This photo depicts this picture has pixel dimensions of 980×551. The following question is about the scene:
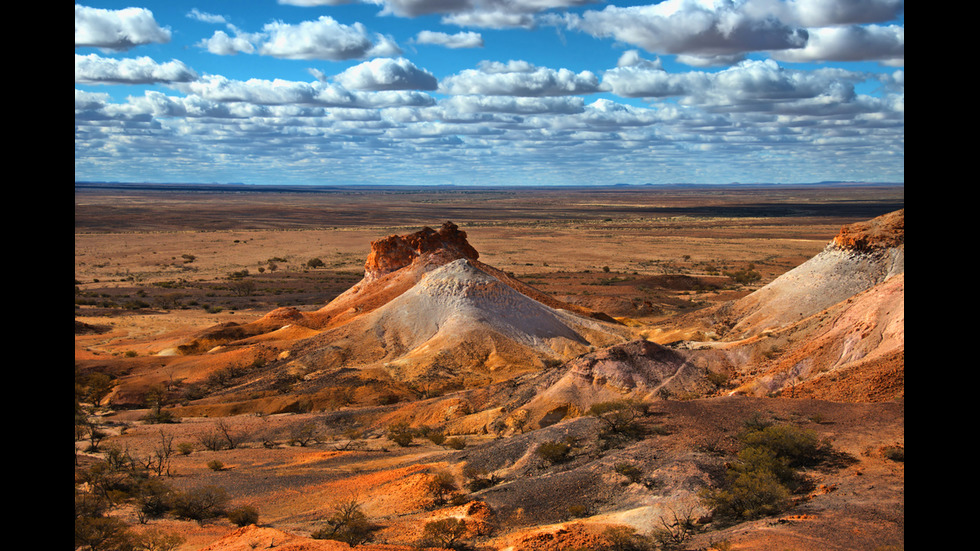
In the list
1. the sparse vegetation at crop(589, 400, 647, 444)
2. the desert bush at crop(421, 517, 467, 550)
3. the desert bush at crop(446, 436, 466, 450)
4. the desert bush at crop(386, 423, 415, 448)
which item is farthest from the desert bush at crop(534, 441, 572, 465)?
the desert bush at crop(386, 423, 415, 448)

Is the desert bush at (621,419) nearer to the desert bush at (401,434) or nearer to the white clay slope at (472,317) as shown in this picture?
the desert bush at (401,434)

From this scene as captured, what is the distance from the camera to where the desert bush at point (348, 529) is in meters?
10.7

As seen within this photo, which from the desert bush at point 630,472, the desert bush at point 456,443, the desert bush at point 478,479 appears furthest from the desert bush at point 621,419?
the desert bush at point 456,443

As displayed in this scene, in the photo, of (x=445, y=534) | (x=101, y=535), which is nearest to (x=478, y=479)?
(x=445, y=534)

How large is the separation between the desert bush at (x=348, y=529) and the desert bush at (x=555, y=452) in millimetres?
3932

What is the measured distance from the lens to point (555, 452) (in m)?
14.1

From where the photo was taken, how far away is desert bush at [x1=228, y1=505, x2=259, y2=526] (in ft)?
39.8

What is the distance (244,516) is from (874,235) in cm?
2959

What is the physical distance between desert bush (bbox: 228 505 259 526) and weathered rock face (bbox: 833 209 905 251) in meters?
28.8

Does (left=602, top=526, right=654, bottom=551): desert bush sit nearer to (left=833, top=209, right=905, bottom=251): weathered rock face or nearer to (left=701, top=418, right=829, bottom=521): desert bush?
(left=701, top=418, right=829, bottom=521): desert bush

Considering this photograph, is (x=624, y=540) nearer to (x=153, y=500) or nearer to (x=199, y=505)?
(x=199, y=505)

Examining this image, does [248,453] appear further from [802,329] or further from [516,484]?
[802,329]
